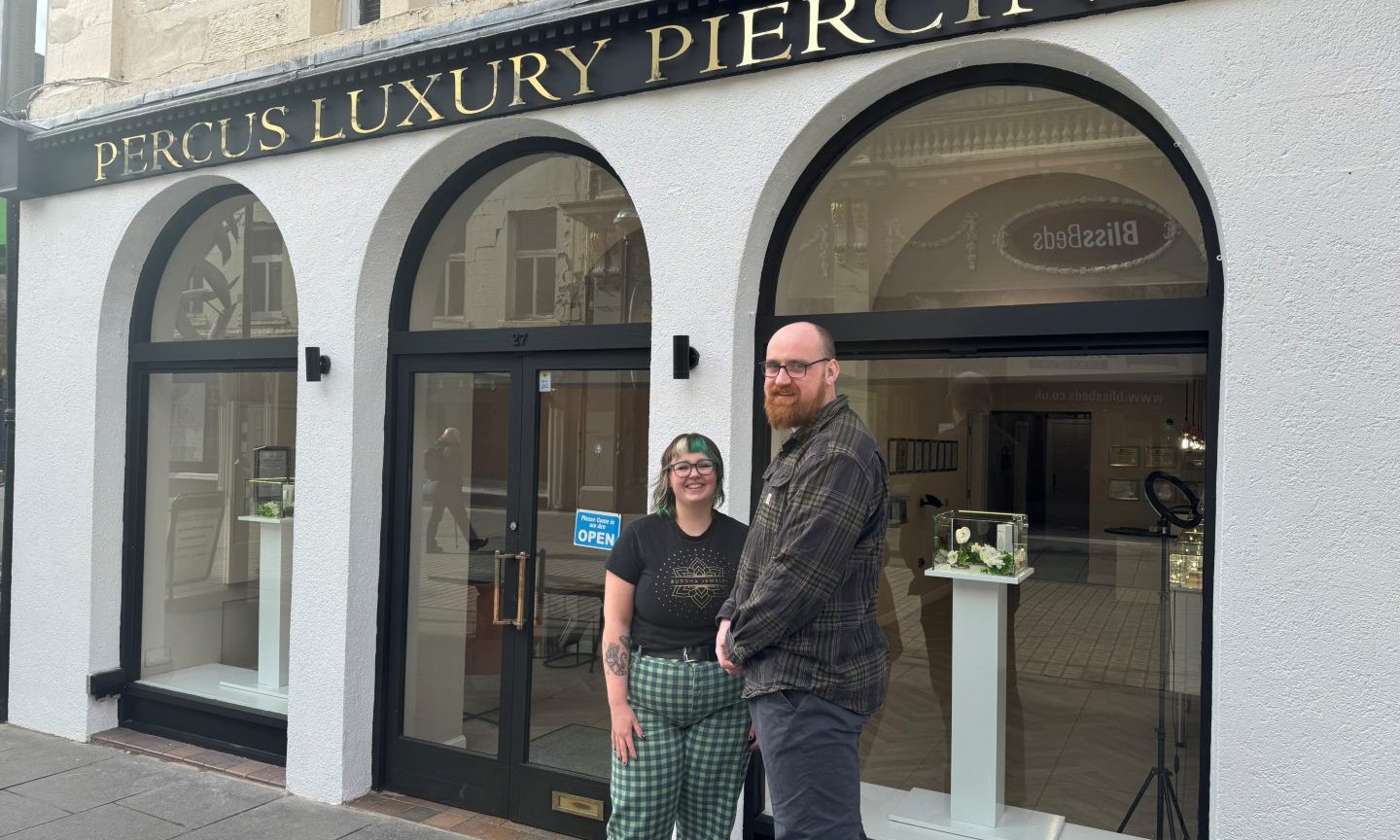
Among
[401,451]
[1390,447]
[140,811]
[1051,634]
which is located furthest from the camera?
[401,451]

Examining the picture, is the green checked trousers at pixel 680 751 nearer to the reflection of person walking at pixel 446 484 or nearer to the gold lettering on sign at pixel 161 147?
the reflection of person walking at pixel 446 484

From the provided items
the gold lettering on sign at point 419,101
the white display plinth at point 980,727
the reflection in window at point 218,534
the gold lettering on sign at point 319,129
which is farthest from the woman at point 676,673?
the reflection in window at point 218,534

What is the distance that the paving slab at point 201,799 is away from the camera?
4934 millimetres

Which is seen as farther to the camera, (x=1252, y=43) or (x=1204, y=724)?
(x=1204, y=724)

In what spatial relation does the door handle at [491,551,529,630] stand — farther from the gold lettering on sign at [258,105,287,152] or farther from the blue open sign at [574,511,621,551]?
Result: the gold lettering on sign at [258,105,287,152]

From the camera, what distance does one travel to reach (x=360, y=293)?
5.19 m

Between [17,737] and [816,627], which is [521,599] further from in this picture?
[17,737]

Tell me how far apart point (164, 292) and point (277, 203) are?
5.17ft

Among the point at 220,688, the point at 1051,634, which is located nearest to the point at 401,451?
the point at 220,688

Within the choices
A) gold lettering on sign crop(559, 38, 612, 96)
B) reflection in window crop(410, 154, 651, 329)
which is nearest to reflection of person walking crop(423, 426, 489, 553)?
reflection in window crop(410, 154, 651, 329)

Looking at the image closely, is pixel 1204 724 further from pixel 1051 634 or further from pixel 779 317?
pixel 779 317

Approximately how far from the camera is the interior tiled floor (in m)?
4.07

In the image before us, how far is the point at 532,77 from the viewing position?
4656mm

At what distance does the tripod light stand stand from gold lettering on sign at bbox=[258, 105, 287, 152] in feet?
15.1
